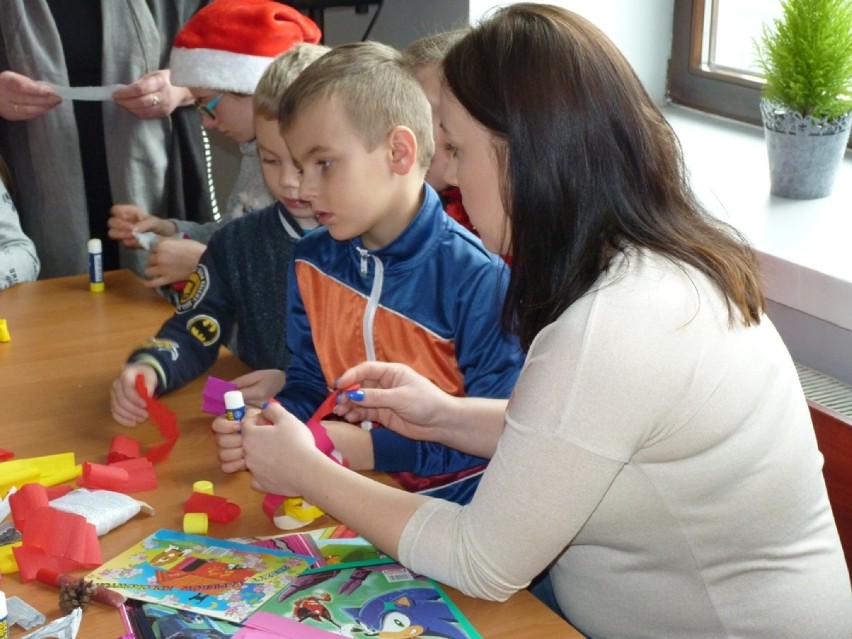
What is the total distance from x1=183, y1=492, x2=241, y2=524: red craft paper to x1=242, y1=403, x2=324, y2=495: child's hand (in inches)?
1.9

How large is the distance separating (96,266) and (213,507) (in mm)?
1057

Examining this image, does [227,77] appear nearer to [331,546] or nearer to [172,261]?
[172,261]

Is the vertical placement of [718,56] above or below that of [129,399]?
above

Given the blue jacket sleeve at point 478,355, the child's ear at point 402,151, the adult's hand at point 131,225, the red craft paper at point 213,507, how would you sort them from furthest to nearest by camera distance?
1. the adult's hand at point 131,225
2. the child's ear at point 402,151
3. the blue jacket sleeve at point 478,355
4. the red craft paper at point 213,507

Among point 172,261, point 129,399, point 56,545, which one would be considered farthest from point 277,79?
point 56,545

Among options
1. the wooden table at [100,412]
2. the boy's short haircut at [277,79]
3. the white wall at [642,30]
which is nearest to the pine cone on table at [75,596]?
the wooden table at [100,412]

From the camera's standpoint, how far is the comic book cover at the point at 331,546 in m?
1.26

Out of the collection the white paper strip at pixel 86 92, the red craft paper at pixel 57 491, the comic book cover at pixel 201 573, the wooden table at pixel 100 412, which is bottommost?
the wooden table at pixel 100 412

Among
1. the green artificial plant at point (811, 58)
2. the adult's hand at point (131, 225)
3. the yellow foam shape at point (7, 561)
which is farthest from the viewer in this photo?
the adult's hand at point (131, 225)

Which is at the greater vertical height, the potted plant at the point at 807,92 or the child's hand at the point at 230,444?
the potted plant at the point at 807,92

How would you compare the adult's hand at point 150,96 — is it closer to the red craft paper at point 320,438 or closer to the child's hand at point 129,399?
the child's hand at point 129,399

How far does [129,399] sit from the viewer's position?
5.49 ft

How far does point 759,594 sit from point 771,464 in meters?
0.15

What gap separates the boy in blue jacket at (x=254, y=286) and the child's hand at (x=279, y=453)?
39 centimetres
